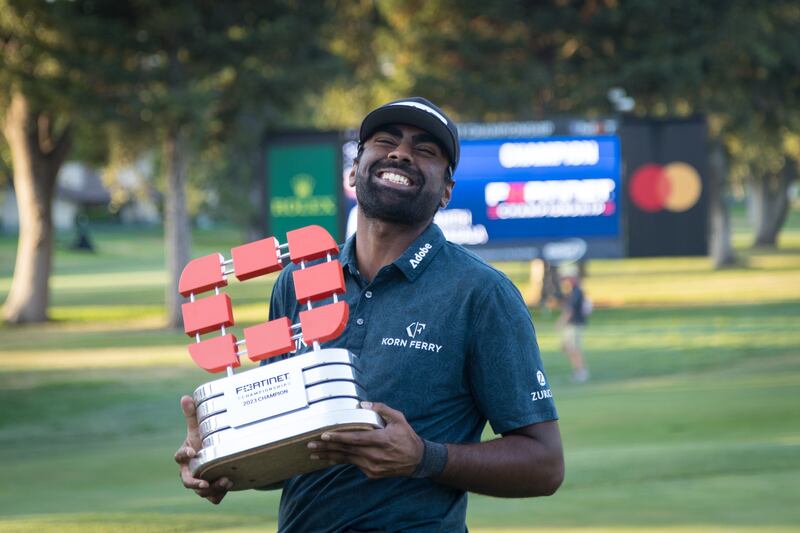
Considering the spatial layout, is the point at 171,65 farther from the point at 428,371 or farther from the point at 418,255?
the point at 428,371

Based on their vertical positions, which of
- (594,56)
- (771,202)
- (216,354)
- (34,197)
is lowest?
(771,202)

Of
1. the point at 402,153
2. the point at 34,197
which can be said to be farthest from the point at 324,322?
the point at 34,197

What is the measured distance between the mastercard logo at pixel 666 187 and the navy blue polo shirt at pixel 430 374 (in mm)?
19608

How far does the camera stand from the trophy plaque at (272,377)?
2.88m

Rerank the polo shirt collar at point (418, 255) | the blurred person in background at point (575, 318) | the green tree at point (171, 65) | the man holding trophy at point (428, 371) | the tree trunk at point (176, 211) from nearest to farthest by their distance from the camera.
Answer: the man holding trophy at point (428, 371) → the polo shirt collar at point (418, 255) → the blurred person in background at point (575, 318) → the green tree at point (171, 65) → the tree trunk at point (176, 211)

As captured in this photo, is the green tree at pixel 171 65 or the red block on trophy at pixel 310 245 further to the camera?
the green tree at pixel 171 65

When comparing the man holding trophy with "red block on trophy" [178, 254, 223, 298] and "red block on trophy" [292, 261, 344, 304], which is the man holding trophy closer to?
"red block on trophy" [292, 261, 344, 304]

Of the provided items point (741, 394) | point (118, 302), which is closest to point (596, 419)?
point (741, 394)

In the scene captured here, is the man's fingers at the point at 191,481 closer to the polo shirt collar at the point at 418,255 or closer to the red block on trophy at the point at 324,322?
the red block on trophy at the point at 324,322

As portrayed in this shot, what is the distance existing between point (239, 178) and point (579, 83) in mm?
27332

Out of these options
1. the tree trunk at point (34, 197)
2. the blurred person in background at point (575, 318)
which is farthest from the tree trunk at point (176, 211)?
the blurred person in background at point (575, 318)

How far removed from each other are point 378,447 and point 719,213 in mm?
48885

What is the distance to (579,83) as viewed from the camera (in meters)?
36.5

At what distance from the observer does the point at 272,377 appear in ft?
9.61
